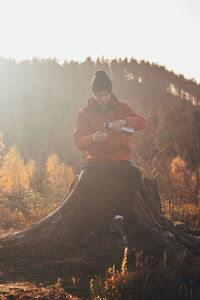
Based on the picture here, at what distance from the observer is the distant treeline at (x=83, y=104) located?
30.5 meters

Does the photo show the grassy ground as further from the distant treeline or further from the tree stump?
the distant treeline

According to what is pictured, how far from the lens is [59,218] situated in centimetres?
439

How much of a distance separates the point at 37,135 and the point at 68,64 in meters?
42.5

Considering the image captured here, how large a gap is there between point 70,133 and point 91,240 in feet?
207

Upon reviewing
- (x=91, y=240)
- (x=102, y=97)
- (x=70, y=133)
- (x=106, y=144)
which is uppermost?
(x=70, y=133)

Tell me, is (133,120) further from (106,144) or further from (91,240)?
(91,240)

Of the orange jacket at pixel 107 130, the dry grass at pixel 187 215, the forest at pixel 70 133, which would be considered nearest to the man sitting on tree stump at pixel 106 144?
the orange jacket at pixel 107 130

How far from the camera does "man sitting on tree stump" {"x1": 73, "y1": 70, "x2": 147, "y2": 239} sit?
165 inches

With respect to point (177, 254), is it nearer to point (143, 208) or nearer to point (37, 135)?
point (143, 208)

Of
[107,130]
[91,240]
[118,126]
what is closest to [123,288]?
[91,240]

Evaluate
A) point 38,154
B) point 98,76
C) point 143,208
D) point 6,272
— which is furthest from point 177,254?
point 38,154

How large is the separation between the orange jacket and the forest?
216cm

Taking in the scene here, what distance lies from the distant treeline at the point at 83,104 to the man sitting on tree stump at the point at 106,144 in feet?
17.5

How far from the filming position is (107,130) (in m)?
4.51
